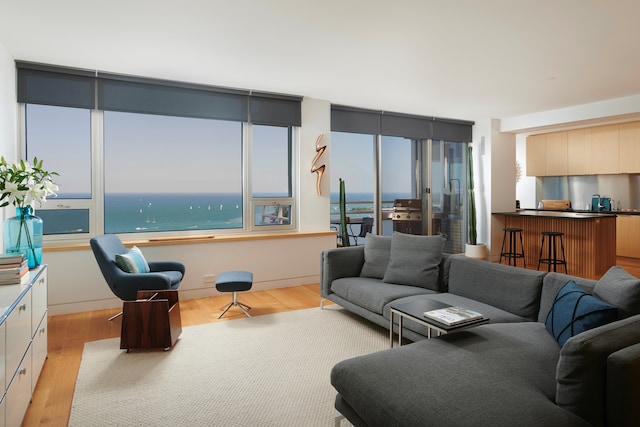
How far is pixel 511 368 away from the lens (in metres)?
1.92

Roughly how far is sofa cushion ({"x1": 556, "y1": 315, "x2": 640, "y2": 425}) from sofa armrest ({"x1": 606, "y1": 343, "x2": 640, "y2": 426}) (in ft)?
0.10

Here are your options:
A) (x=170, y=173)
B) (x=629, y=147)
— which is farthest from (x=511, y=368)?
(x=629, y=147)

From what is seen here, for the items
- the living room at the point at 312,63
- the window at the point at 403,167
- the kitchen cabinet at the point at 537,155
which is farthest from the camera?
the kitchen cabinet at the point at 537,155

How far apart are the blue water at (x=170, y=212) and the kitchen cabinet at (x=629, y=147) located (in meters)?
7.12

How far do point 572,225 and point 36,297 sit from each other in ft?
24.0

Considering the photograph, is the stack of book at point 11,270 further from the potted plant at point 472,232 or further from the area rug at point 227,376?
the potted plant at point 472,232

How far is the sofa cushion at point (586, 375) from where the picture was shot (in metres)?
1.52

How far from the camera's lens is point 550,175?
8.74m

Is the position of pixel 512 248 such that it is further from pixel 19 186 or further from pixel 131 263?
pixel 19 186

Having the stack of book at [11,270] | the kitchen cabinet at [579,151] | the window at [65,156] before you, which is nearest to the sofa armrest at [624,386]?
the stack of book at [11,270]

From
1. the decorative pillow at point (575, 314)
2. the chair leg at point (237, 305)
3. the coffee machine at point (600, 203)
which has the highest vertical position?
the coffee machine at point (600, 203)

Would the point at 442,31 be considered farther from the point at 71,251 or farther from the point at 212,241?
the point at 71,251

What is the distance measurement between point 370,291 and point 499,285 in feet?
3.47

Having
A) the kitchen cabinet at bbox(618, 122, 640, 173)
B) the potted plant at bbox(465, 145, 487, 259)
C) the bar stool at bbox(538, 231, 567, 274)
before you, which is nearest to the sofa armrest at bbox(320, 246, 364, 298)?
the potted plant at bbox(465, 145, 487, 259)
